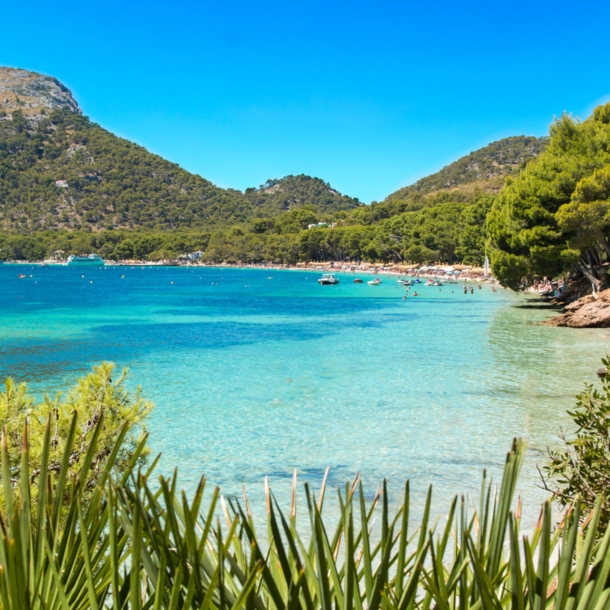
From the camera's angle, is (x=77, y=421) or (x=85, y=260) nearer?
(x=77, y=421)

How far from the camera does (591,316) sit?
26156 millimetres

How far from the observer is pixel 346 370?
18625mm

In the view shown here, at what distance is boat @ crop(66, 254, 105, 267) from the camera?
16188 centimetres

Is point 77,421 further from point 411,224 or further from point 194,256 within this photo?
point 194,256

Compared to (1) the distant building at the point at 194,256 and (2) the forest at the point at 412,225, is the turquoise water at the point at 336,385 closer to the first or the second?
(2) the forest at the point at 412,225

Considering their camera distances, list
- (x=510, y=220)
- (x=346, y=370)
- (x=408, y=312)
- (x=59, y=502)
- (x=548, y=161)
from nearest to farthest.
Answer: (x=59, y=502) → (x=346, y=370) → (x=548, y=161) → (x=510, y=220) → (x=408, y=312)

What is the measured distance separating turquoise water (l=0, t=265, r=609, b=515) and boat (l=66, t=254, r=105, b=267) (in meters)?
133

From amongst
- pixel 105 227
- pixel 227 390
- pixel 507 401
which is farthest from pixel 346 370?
pixel 105 227

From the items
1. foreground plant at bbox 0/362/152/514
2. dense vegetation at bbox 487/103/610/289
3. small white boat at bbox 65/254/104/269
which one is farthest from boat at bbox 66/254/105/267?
foreground plant at bbox 0/362/152/514

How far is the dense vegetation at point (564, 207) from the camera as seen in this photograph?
2714 cm

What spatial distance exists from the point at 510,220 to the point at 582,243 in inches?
189

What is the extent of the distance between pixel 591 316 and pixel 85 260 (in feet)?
511

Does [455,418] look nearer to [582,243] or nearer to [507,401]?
[507,401]

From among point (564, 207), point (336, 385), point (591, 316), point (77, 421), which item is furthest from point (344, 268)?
point (77, 421)
